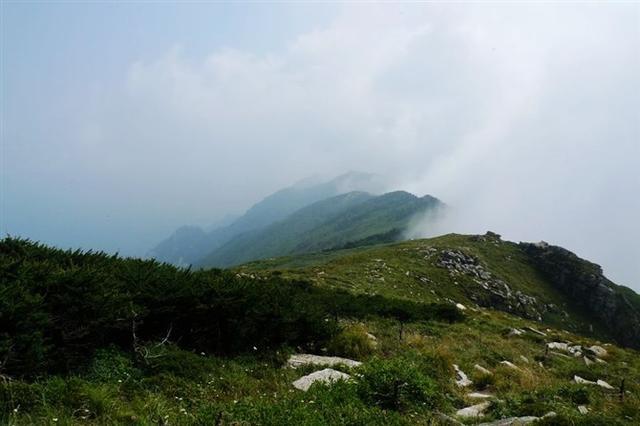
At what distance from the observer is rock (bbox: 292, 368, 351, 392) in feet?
31.2

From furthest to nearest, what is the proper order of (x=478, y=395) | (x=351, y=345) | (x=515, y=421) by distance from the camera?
(x=351, y=345) < (x=478, y=395) < (x=515, y=421)

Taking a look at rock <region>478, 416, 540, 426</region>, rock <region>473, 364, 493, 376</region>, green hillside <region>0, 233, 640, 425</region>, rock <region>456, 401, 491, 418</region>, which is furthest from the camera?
rock <region>473, 364, 493, 376</region>

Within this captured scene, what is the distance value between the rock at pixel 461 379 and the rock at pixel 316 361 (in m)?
2.69

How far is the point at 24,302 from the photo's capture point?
8.04m

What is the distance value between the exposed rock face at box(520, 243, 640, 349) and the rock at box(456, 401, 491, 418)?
90.0m

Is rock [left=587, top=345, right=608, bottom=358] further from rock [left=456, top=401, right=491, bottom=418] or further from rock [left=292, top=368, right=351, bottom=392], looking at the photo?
rock [left=292, top=368, right=351, bottom=392]

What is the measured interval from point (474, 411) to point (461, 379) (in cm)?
343

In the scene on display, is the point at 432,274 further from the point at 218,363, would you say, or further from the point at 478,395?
the point at 218,363

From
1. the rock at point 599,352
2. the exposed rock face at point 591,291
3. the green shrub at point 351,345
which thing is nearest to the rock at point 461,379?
the green shrub at point 351,345

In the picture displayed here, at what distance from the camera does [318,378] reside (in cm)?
988

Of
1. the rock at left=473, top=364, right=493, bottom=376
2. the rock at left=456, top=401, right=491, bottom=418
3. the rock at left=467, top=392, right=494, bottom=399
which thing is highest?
the rock at left=473, top=364, right=493, bottom=376

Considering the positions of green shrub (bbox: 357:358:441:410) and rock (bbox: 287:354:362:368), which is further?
rock (bbox: 287:354:362:368)

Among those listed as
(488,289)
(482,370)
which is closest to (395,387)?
(482,370)

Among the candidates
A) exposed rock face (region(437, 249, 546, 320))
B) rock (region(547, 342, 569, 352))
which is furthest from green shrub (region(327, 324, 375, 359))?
exposed rock face (region(437, 249, 546, 320))
